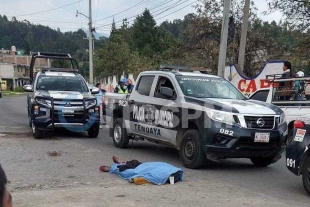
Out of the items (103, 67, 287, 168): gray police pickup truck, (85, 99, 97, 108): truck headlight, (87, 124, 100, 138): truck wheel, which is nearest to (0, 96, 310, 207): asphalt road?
(103, 67, 287, 168): gray police pickup truck

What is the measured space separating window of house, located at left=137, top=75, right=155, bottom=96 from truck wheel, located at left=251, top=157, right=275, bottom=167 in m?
2.84

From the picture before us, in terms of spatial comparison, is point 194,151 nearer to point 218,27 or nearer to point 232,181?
point 232,181

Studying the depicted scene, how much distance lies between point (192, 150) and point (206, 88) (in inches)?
63.2

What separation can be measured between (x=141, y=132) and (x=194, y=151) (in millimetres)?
2177

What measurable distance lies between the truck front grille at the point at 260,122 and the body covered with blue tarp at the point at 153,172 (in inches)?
64.8

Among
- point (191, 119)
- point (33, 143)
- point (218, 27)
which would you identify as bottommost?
point (33, 143)

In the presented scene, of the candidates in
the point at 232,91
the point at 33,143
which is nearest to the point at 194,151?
the point at 232,91

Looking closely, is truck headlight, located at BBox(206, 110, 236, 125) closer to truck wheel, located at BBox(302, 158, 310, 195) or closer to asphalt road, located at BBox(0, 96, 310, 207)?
asphalt road, located at BBox(0, 96, 310, 207)

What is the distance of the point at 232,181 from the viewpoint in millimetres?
7648

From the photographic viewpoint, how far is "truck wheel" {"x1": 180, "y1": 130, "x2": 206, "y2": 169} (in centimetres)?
834

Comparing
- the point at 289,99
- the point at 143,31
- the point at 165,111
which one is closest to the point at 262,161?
the point at 165,111

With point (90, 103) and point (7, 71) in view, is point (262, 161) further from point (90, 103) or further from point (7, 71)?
point (7, 71)

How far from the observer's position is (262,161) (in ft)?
30.0

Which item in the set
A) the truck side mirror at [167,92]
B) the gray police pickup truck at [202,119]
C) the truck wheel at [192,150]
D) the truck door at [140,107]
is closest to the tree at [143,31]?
the truck door at [140,107]
